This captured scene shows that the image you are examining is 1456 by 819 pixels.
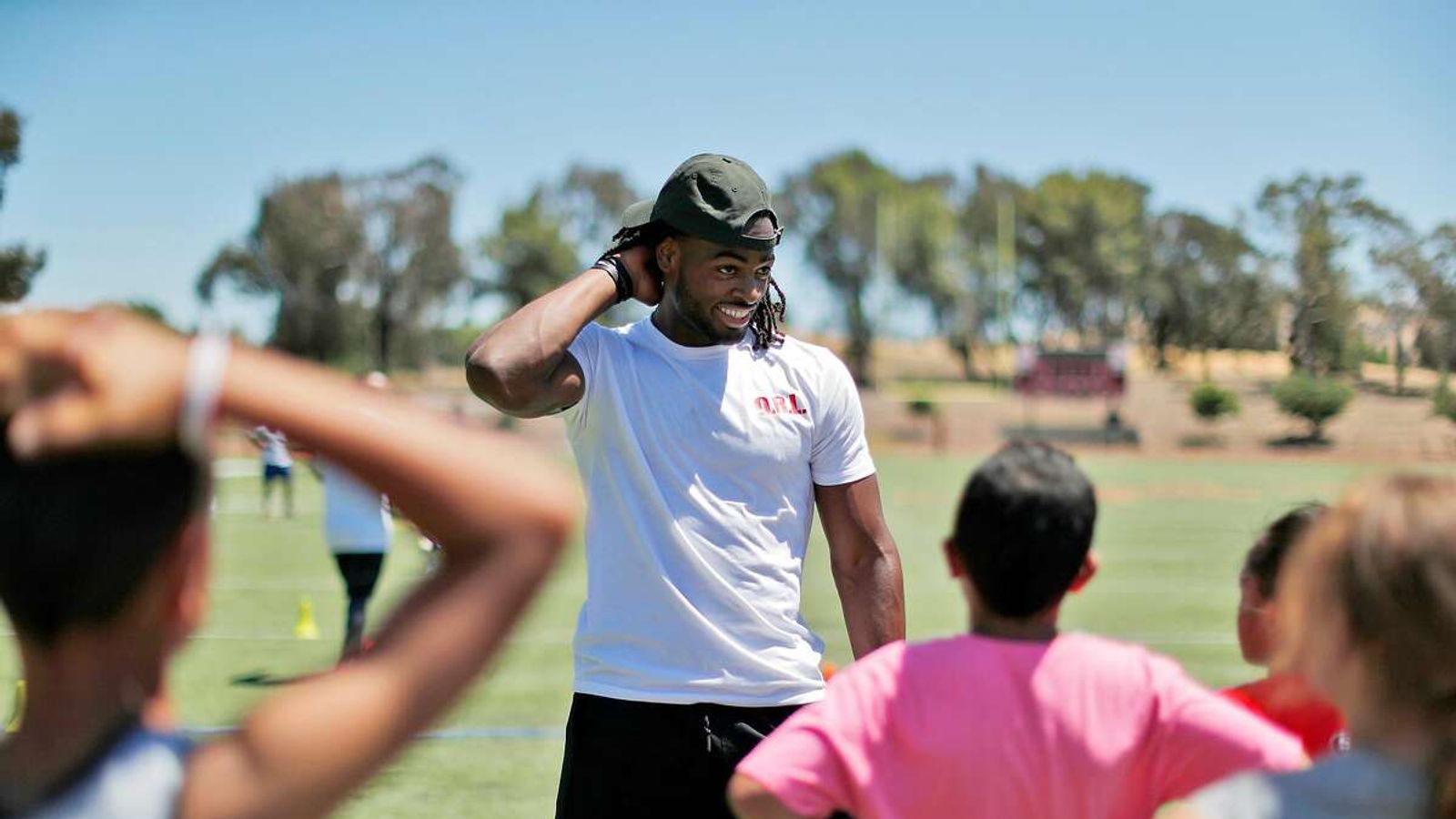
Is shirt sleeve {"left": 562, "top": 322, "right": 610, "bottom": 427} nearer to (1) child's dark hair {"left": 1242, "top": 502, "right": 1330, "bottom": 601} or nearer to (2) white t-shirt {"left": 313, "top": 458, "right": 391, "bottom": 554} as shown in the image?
(1) child's dark hair {"left": 1242, "top": 502, "right": 1330, "bottom": 601}

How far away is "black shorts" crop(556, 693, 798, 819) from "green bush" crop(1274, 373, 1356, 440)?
5435cm

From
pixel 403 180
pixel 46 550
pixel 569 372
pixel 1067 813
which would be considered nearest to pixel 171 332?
pixel 46 550

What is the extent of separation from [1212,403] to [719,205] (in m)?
58.2

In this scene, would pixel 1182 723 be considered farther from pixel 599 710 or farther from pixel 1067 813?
pixel 599 710

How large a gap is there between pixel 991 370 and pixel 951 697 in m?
99.2

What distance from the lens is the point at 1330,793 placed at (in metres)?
1.92

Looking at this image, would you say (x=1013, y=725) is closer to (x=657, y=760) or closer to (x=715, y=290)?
(x=657, y=760)

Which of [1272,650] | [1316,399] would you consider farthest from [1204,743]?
[1316,399]

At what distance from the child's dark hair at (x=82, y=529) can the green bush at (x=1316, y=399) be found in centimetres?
5643

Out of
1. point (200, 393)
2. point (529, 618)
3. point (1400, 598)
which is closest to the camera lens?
Result: point (200, 393)

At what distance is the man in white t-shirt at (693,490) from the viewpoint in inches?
136

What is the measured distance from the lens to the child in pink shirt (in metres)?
2.24

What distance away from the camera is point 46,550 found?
1361 millimetres

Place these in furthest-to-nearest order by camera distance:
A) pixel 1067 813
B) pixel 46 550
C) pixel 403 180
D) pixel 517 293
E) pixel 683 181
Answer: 1. pixel 517 293
2. pixel 403 180
3. pixel 683 181
4. pixel 1067 813
5. pixel 46 550
